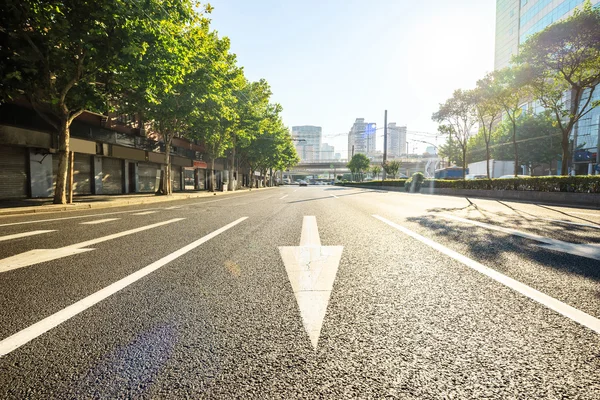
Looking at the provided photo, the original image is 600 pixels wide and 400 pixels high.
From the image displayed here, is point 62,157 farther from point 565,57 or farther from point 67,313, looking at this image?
point 565,57

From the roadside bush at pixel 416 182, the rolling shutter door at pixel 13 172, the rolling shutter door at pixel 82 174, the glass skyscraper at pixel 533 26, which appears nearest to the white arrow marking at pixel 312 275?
the rolling shutter door at pixel 13 172

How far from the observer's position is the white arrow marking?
6.71ft

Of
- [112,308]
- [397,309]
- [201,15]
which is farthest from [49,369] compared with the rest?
[201,15]

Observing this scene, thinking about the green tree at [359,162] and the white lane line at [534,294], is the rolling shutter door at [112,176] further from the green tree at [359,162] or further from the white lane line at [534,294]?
the green tree at [359,162]

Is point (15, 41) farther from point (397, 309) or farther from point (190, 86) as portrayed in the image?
→ point (397, 309)

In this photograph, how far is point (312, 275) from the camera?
9.84 ft

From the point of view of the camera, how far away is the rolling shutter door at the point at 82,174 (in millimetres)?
20359

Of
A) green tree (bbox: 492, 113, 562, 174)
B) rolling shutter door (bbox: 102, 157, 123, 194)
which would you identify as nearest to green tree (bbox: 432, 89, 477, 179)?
green tree (bbox: 492, 113, 562, 174)

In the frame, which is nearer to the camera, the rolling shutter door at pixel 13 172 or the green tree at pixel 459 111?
the rolling shutter door at pixel 13 172

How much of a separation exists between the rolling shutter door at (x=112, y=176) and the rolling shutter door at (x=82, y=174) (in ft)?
4.56

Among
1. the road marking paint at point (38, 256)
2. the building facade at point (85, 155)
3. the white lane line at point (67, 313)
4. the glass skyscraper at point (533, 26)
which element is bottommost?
the road marking paint at point (38, 256)

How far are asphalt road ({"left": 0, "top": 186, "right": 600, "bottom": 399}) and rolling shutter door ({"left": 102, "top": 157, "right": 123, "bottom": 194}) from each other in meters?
22.3

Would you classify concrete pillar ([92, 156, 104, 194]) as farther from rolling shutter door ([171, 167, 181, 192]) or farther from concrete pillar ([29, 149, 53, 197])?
rolling shutter door ([171, 167, 181, 192])

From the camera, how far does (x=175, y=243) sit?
462 cm
